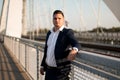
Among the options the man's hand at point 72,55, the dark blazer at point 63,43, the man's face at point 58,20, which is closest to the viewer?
the man's hand at point 72,55

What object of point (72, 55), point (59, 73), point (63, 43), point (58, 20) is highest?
point (58, 20)

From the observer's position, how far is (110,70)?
2992 millimetres

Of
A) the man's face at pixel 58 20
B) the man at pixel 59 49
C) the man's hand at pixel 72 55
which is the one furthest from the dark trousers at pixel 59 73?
the man's face at pixel 58 20

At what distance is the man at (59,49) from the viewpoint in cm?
433

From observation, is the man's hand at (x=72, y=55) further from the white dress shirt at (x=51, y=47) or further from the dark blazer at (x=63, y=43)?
the white dress shirt at (x=51, y=47)

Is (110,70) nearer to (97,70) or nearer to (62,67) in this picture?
(97,70)

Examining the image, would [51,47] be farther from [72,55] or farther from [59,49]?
[72,55]

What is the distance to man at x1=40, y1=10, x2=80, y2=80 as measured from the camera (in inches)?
170

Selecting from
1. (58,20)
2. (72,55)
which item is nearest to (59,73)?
(72,55)

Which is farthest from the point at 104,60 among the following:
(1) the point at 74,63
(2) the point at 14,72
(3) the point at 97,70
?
(2) the point at 14,72

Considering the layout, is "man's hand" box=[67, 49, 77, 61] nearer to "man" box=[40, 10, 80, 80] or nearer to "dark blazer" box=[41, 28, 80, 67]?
"man" box=[40, 10, 80, 80]

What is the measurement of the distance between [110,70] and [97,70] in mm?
402

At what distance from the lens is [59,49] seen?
4.38 meters

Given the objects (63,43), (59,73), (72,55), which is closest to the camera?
(72,55)
